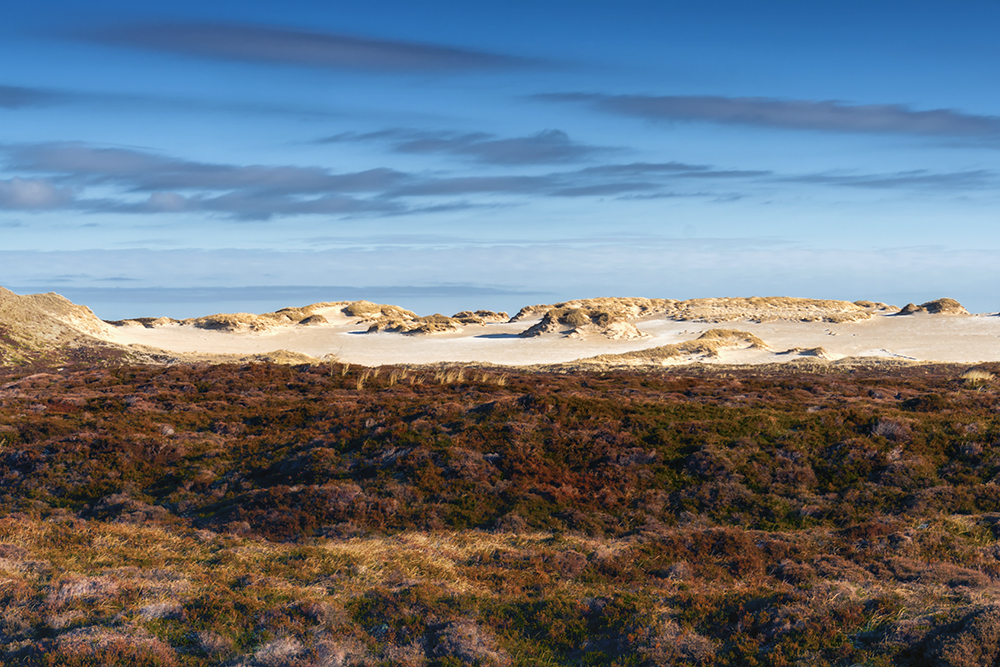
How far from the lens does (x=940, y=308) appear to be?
92.8m

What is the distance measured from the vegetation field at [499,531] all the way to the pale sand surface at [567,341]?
149ft

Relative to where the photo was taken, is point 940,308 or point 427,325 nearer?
point 427,325

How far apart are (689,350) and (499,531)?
58237 mm

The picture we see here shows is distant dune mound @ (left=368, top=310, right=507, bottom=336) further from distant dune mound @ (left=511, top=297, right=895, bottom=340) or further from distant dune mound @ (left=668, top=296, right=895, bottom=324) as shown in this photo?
distant dune mound @ (left=668, top=296, right=895, bottom=324)

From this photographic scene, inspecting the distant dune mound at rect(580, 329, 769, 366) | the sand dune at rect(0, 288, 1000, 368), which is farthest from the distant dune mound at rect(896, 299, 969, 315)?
the distant dune mound at rect(580, 329, 769, 366)

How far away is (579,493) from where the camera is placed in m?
15.7

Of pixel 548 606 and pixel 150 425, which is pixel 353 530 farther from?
pixel 150 425

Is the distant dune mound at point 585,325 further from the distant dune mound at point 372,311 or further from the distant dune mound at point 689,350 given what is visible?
the distant dune mound at point 372,311

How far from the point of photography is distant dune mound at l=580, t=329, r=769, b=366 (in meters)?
64.1

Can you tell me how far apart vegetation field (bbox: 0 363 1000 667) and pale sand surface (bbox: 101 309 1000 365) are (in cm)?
4550

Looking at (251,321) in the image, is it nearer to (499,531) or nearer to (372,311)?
(372,311)

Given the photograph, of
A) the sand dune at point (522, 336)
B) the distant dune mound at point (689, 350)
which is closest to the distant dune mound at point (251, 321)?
the sand dune at point (522, 336)

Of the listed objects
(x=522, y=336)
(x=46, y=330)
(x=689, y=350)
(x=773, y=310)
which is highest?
(x=773, y=310)

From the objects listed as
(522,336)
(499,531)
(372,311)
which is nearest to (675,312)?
(522,336)
